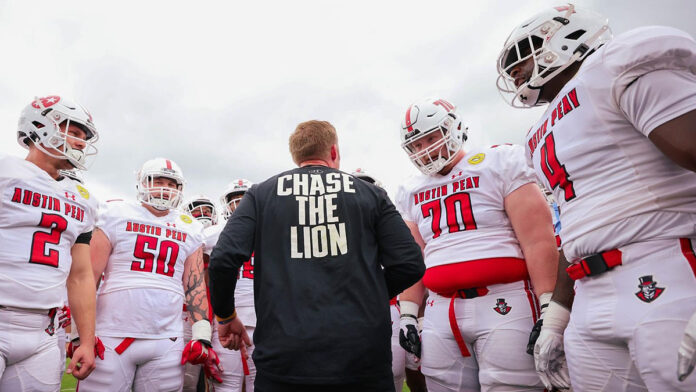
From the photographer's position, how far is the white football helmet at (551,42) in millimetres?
2217

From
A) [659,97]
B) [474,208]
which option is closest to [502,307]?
[474,208]

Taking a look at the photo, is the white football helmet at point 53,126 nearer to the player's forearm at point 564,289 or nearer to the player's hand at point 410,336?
the player's hand at point 410,336

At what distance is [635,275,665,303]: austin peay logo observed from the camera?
→ 1.55 m

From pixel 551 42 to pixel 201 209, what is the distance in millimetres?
7275

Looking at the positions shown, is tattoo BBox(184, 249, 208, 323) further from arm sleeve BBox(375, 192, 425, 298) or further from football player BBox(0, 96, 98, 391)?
arm sleeve BBox(375, 192, 425, 298)

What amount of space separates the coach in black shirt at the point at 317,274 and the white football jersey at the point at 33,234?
1335 mm

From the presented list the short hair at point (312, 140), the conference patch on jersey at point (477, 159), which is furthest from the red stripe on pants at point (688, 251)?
the short hair at point (312, 140)

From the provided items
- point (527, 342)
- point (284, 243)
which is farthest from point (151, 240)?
point (527, 342)

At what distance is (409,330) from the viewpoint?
314 cm

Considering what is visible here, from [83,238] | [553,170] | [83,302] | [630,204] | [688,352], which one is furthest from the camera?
[83,238]

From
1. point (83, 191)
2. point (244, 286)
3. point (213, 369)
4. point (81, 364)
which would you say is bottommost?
point (213, 369)

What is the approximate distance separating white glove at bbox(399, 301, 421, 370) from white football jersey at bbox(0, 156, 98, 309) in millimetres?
2386

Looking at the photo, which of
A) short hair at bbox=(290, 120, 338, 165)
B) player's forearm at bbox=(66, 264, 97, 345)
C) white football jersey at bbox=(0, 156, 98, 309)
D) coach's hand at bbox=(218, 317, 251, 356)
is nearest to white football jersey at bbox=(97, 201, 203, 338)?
player's forearm at bbox=(66, 264, 97, 345)

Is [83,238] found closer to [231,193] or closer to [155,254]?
[155,254]
